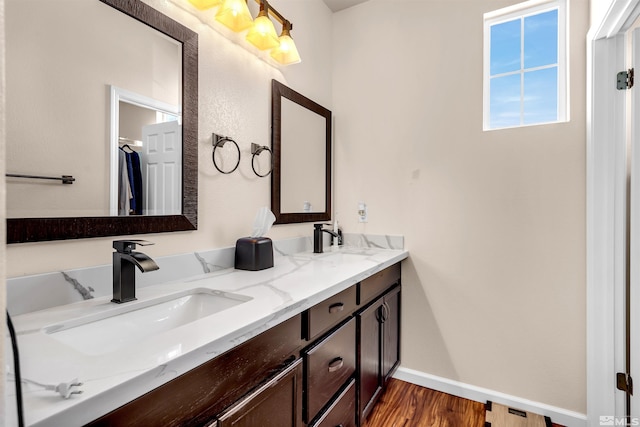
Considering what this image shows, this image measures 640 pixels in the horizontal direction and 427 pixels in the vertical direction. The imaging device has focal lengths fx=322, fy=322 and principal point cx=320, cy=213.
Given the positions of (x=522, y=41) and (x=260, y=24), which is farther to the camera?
(x=522, y=41)

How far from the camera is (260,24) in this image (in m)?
1.64

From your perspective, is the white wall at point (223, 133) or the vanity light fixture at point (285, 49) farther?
the vanity light fixture at point (285, 49)

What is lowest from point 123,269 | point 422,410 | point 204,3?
point 422,410

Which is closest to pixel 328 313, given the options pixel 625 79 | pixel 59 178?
pixel 59 178

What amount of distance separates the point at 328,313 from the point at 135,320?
0.67 meters

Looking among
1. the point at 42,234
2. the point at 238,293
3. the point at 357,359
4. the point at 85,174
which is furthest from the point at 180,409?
the point at 357,359

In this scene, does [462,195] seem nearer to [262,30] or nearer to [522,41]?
[522,41]

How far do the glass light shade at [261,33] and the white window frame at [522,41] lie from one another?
130 cm

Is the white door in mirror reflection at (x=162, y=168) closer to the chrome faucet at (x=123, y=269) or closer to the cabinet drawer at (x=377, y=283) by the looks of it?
the chrome faucet at (x=123, y=269)

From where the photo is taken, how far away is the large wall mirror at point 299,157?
1932 mm

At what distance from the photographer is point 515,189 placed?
1.86m

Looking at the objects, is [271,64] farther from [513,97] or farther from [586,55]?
[586,55]

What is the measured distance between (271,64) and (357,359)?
167cm

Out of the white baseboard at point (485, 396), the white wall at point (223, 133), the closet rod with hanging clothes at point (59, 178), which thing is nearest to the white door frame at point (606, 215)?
the white baseboard at point (485, 396)
